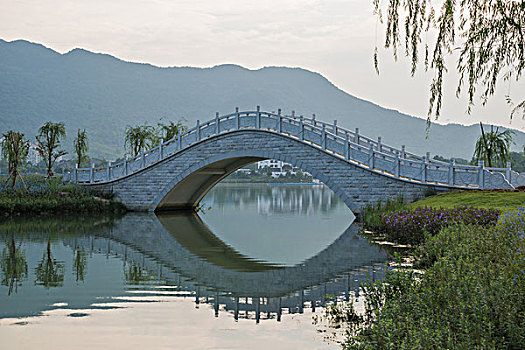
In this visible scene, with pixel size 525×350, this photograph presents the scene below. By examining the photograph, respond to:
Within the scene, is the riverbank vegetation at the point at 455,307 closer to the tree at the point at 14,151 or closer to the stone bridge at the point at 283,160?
the stone bridge at the point at 283,160

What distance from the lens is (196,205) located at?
30078 millimetres

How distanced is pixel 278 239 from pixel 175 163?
32.1 feet

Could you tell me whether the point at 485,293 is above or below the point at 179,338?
above

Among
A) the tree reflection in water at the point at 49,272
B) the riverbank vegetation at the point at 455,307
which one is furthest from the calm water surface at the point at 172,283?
the riverbank vegetation at the point at 455,307

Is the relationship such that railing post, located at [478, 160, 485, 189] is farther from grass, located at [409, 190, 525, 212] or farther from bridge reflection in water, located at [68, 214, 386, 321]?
bridge reflection in water, located at [68, 214, 386, 321]

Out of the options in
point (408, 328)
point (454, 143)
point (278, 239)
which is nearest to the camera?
point (408, 328)

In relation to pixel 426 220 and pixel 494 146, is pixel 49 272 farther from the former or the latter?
pixel 494 146

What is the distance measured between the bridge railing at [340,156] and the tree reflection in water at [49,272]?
11.8m

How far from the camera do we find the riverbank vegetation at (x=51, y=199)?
23078mm

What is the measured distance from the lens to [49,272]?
10930 millimetres

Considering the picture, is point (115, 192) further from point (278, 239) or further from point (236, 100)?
point (236, 100)

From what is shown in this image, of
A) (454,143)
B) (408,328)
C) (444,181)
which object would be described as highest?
(454,143)

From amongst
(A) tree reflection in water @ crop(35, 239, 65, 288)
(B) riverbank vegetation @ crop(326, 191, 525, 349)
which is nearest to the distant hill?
(A) tree reflection in water @ crop(35, 239, 65, 288)

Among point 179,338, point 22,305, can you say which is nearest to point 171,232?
point 22,305
